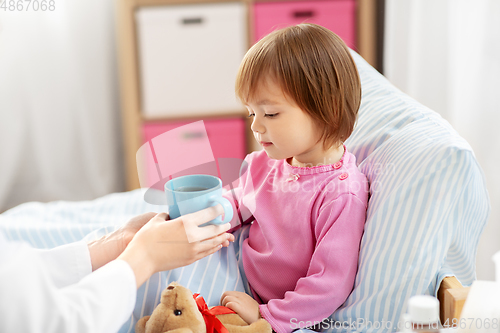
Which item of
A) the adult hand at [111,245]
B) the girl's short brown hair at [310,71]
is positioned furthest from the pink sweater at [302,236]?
the adult hand at [111,245]

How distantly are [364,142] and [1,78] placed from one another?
1.94 metres

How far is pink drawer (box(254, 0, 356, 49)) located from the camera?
211cm

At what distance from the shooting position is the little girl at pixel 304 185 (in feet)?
2.68

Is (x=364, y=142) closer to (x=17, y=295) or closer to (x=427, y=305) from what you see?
(x=427, y=305)

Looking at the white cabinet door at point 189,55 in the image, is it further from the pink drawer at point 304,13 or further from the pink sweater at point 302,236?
the pink sweater at point 302,236

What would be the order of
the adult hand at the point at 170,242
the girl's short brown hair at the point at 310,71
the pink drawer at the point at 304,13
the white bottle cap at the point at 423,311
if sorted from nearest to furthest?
the white bottle cap at the point at 423,311
the adult hand at the point at 170,242
the girl's short brown hair at the point at 310,71
the pink drawer at the point at 304,13

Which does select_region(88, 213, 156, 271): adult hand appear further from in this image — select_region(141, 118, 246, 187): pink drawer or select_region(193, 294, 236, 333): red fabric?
select_region(193, 294, 236, 333): red fabric

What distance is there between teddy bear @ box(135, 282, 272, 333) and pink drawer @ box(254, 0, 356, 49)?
1548 millimetres

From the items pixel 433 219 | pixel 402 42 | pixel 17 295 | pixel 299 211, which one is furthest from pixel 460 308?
pixel 402 42

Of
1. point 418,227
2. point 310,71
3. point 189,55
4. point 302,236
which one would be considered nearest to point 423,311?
point 418,227

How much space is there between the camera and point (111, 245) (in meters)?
0.90

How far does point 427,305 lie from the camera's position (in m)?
0.54

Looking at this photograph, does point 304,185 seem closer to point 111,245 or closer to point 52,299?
point 111,245

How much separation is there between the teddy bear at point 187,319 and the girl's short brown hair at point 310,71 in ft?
1.24
